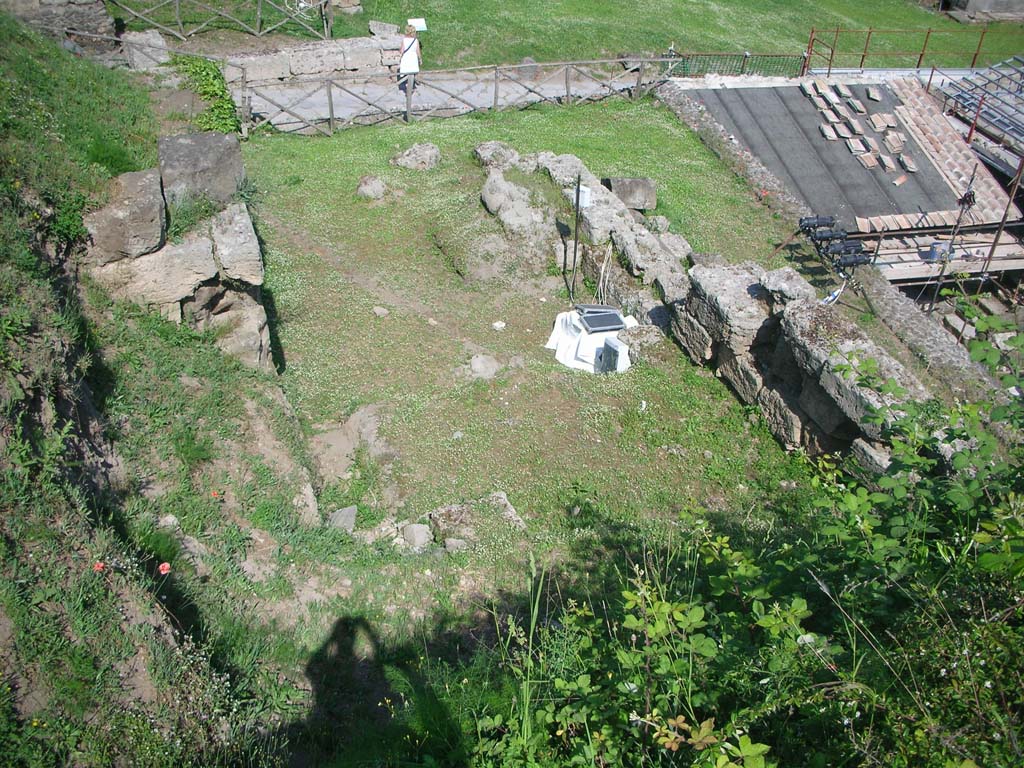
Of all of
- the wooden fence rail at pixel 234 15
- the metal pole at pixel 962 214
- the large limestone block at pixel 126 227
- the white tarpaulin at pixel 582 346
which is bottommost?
the metal pole at pixel 962 214

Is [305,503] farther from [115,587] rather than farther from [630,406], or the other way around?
[630,406]

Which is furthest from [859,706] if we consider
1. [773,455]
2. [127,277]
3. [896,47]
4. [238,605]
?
[896,47]

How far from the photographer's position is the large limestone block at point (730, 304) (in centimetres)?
897

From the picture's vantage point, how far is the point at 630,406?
911 cm

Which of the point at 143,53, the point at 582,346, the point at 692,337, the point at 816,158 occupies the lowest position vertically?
the point at 816,158

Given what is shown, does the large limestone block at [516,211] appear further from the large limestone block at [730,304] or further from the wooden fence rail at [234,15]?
the wooden fence rail at [234,15]

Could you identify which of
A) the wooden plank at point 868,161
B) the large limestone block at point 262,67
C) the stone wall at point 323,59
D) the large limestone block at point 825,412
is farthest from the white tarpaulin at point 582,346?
the large limestone block at point 262,67

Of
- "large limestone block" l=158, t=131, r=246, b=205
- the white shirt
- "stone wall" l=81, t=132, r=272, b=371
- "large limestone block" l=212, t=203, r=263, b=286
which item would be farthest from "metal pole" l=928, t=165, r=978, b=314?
the white shirt

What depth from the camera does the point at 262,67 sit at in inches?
739

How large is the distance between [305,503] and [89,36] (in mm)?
15229

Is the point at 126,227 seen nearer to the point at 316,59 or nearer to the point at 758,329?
the point at 758,329

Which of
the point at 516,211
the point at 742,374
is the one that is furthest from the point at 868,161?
the point at 742,374

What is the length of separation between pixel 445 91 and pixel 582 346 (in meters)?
10.2

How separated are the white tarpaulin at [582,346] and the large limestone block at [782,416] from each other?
192 centimetres
